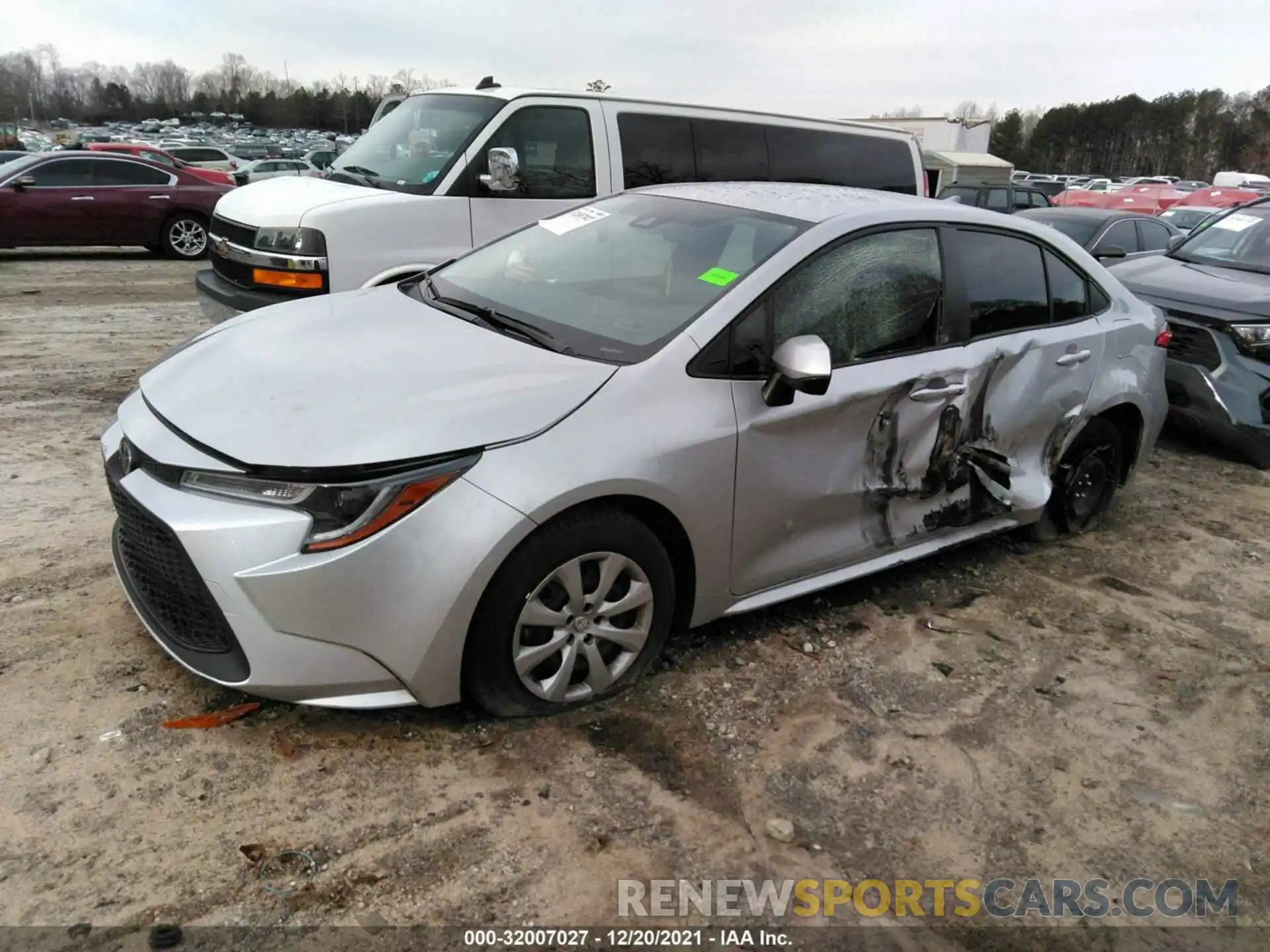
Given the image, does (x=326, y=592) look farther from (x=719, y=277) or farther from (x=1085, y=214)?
(x=1085, y=214)

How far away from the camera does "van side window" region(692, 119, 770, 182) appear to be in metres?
6.75

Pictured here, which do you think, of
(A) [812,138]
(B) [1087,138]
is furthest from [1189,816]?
(B) [1087,138]

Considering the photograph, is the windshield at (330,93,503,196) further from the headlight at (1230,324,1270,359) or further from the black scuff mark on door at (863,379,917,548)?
the headlight at (1230,324,1270,359)

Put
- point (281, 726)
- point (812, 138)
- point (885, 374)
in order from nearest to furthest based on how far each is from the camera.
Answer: point (281, 726)
point (885, 374)
point (812, 138)

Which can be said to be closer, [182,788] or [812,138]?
[182,788]

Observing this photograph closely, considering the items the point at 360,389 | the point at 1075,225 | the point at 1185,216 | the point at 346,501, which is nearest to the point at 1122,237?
the point at 1075,225

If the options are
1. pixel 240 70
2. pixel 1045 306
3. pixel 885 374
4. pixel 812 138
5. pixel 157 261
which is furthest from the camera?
pixel 240 70

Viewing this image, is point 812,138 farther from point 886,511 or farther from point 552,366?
point 552,366

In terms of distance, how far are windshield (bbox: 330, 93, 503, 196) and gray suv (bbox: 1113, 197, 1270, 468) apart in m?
4.95

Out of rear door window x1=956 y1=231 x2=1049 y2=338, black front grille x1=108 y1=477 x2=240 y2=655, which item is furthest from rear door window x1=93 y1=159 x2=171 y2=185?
rear door window x1=956 y1=231 x2=1049 y2=338

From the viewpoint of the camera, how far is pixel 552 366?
2.99 meters

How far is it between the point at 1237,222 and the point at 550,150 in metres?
5.66

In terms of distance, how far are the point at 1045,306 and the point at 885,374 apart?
4.07 feet

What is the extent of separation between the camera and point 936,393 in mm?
3713
